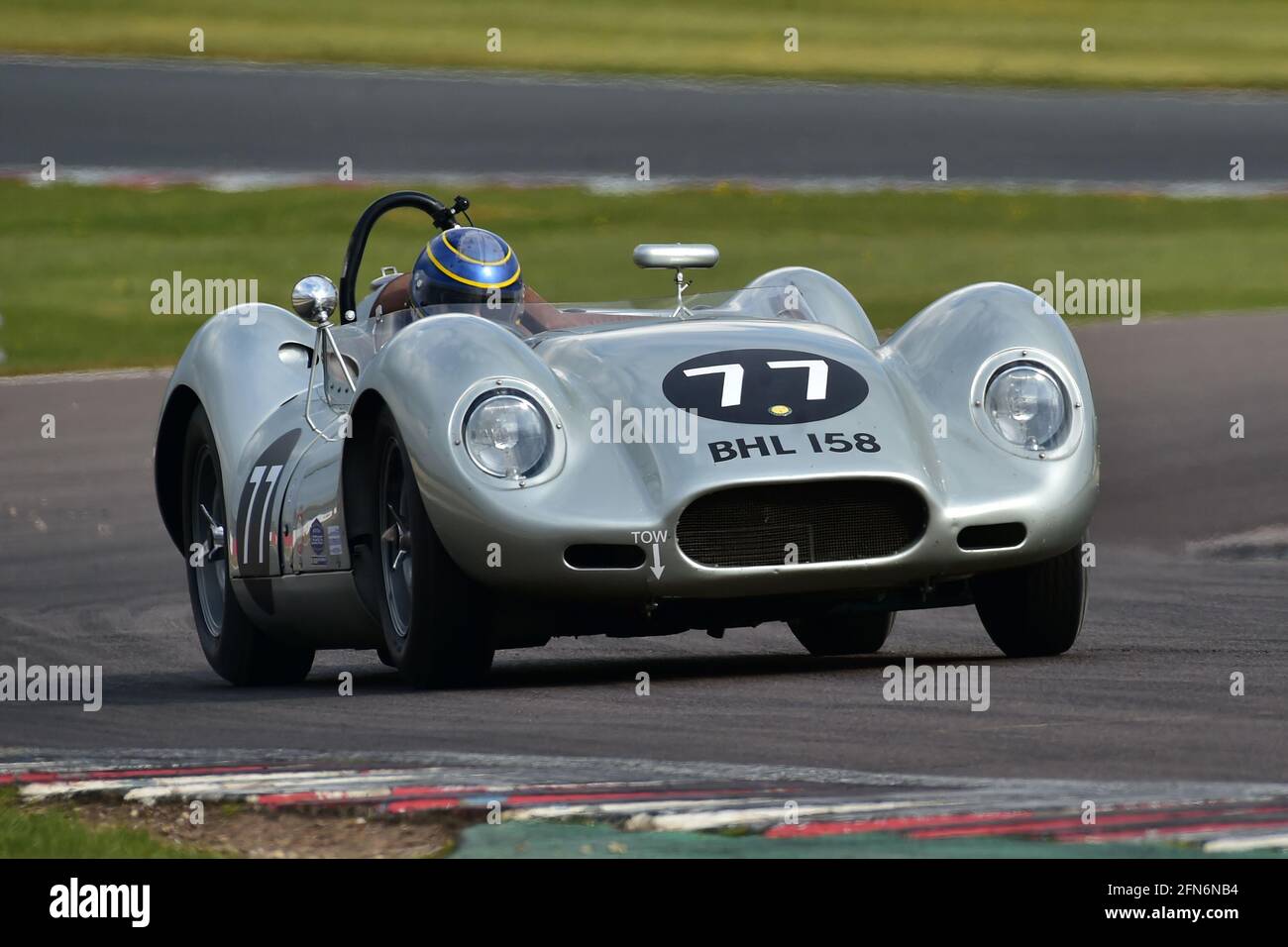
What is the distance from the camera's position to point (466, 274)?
29.0 feet

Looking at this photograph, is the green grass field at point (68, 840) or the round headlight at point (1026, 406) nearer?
the green grass field at point (68, 840)

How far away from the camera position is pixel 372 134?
28.5 meters

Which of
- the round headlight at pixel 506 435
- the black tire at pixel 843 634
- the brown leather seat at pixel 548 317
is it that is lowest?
the black tire at pixel 843 634

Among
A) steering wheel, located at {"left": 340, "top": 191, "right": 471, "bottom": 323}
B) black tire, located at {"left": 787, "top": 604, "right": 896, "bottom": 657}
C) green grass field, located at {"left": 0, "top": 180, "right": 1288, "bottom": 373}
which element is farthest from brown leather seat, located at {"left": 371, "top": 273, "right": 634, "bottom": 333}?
green grass field, located at {"left": 0, "top": 180, "right": 1288, "bottom": 373}

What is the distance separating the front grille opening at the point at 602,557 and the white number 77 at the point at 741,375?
503 mm

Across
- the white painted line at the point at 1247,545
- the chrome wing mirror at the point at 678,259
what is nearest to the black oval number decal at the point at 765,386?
the chrome wing mirror at the point at 678,259

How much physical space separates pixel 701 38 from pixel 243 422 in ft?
88.2

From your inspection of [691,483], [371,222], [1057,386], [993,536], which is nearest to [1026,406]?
[1057,386]

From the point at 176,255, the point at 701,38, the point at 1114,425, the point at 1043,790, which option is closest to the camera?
the point at 1043,790

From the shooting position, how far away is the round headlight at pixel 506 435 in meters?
7.40

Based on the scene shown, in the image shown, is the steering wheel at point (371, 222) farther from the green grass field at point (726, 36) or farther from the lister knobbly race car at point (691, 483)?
the green grass field at point (726, 36)
